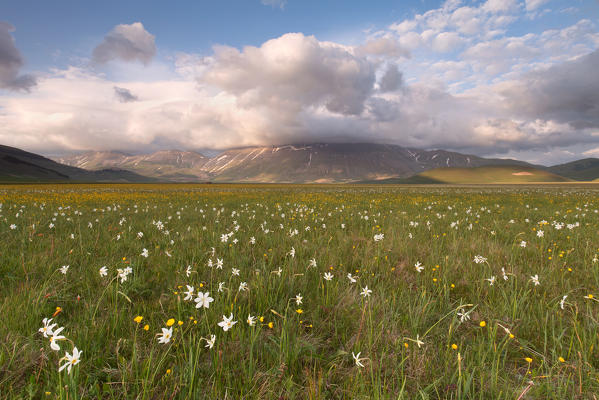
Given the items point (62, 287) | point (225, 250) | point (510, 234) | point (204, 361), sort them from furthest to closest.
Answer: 1. point (510, 234)
2. point (225, 250)
3. point (62, 287)
4. point (204, 361)

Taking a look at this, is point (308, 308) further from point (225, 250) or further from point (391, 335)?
point (225, 250)

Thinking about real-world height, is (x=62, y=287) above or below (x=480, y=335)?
above

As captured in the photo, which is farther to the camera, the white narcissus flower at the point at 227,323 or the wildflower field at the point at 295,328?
the white narcissus flower at the point at 227,323

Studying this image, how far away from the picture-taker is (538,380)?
1.97 metres

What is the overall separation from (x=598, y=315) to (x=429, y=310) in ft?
5.52

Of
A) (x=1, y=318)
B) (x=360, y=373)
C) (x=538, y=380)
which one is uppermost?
(x=1, y=318)

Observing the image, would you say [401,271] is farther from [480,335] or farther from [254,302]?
[254,302]

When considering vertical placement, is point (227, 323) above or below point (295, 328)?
above

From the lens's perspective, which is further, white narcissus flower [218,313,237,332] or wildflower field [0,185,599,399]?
white narcissus flower [218,313,237,332]

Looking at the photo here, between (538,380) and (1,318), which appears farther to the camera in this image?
(1,318)

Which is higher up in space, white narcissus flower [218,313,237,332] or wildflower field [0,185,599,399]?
white narcissus flower [218,313,237,332]

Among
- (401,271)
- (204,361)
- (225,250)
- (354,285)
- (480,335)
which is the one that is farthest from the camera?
(225,250)

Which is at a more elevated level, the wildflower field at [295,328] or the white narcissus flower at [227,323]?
the white narcissus flower at [227,323]

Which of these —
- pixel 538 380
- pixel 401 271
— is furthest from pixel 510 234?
pixel 538 380
